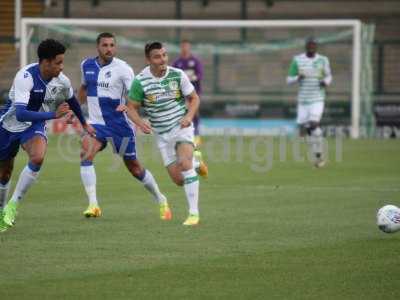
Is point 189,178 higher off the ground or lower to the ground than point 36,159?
lower

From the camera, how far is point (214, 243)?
1127 centimetres

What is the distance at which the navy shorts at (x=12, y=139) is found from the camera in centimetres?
1246

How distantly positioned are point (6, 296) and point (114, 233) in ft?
11.8

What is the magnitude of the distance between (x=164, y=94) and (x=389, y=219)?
327cm

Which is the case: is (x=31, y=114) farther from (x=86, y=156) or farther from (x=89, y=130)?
(x=86, y=156)

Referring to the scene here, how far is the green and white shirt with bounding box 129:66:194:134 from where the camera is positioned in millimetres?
13055

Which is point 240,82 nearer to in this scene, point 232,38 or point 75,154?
point 232,38

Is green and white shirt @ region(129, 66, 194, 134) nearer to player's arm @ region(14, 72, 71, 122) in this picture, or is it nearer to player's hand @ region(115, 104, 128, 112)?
player's hand @ region(115, 104, 128, 112)

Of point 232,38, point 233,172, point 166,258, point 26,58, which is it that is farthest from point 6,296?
point 232,38

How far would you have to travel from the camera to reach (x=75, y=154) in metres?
24.8

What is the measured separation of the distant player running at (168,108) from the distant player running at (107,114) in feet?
2.36

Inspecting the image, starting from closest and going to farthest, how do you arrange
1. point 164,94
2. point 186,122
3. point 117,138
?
point 186,122
point 164,94
point 117,138

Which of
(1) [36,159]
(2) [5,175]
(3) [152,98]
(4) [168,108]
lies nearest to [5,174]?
(2) [5,175]

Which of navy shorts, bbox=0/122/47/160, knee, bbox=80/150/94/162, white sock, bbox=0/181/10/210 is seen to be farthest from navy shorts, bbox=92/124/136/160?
white sock, bbox=0/181/10/210
